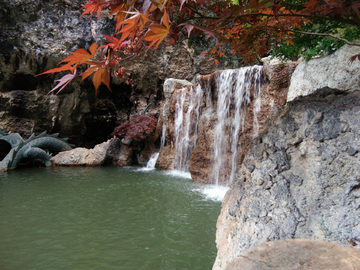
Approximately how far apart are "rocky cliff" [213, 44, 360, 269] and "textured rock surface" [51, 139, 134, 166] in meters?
8.53

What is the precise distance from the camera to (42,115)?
11062mm

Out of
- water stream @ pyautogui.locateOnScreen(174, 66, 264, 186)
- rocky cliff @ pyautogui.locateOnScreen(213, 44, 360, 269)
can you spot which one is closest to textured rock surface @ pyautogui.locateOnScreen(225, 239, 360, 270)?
rocky cliff @ pyautogui.locateOnScreen(213, 44, 360, 269)

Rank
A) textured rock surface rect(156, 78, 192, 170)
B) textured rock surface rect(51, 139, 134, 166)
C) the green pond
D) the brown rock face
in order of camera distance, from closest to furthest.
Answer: the green pond < the brown rock face < textured rock surface rect(156, 78, 192, 170) < textured rock surface rect(51, 139, 134, 166)

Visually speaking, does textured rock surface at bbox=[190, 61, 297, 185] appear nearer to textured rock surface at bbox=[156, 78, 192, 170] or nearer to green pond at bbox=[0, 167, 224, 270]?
green pond at bbox=[0, 167, 224, 270]

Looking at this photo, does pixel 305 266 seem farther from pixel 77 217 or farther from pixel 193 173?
pixel 193 173

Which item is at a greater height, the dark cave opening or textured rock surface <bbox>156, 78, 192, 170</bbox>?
textured rock surface <bbox>156, 78, 192, 170</bbox>

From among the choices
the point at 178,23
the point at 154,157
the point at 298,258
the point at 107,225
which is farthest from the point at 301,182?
the point at 154,157

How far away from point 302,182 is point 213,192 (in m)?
3.90

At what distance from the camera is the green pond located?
282cm

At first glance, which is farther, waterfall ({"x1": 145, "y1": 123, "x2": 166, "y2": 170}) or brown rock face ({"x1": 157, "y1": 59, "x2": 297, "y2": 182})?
waterfall ({"x1": 145, "y1": 123, "x2": 166, "y2": 170})

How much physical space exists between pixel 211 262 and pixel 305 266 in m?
1.90

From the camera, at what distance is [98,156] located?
9820mm

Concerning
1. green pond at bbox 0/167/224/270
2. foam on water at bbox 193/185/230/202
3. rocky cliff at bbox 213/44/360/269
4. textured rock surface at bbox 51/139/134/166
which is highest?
rocky cliff at bbox 213/44/360/269

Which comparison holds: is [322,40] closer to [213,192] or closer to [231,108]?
[231,108]
